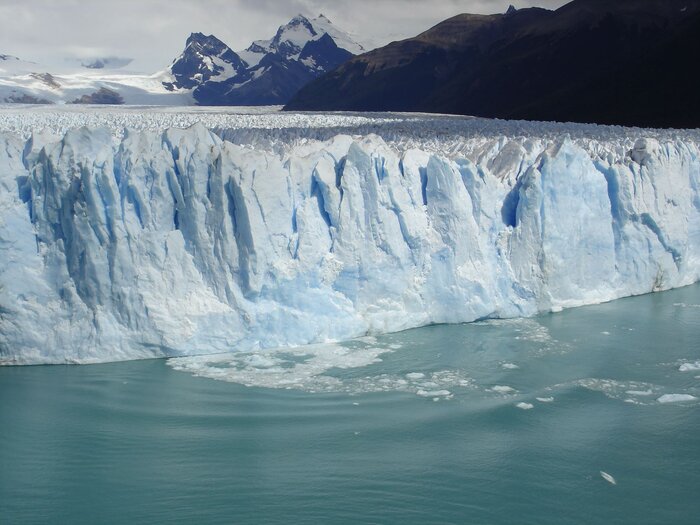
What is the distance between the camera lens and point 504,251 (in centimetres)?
758

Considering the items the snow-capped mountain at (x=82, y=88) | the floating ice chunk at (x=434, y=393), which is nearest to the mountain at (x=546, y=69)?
the snow-capped mountain at (x=82, y=88)

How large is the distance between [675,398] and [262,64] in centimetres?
A: 5907

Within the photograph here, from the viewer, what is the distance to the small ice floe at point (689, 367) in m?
6.00

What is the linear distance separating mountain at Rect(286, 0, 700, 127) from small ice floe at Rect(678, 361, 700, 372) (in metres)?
15.6

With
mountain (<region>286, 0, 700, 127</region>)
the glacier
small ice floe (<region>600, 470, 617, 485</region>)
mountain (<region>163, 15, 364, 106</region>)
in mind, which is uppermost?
mountain (<region>163, 15, 364, 106</region>)

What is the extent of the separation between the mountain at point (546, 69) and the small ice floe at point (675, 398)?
1637 cm

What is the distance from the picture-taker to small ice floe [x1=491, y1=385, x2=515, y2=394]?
561cm

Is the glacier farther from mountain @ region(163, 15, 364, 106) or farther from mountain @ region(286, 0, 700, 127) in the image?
mountain @ region(163, 15, 364, 106)

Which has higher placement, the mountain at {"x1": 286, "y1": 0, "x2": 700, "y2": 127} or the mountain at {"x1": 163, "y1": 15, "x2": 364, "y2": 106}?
the mountain at {"x1": 163, "y1": 15, "x2": 364, "y2": 106}

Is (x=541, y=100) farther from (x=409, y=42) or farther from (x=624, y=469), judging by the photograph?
(x=624, y=469)

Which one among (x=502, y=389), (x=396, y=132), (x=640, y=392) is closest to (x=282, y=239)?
(x=502, y=389)

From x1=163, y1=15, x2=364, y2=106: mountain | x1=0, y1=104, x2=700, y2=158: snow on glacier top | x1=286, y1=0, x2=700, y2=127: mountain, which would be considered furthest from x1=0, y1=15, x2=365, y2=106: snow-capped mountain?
x1=0, y1=104, x2=700, y2=158: snow on glacier top

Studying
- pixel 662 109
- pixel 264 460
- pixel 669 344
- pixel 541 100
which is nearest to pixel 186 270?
pixel 264 460

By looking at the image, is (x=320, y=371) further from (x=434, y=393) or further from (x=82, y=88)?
(x=82, y=88)
